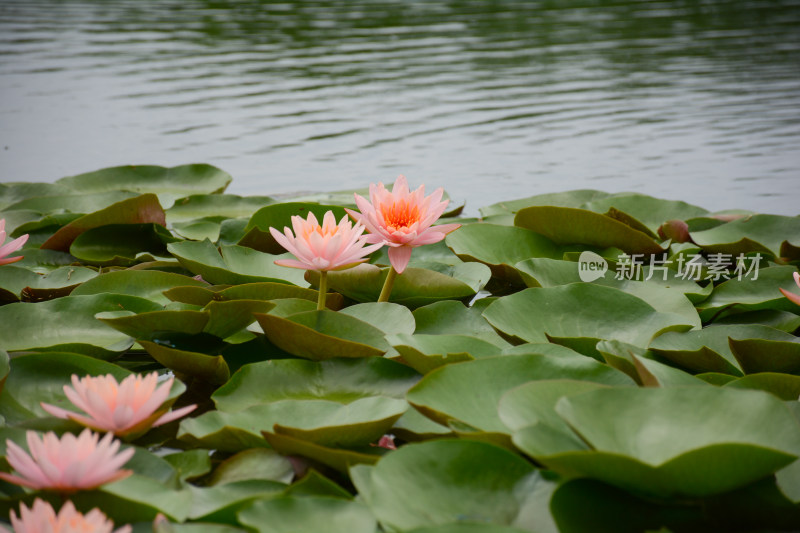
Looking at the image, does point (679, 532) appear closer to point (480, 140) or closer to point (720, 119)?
point (480, 140)

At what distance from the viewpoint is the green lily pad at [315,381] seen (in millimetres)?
1154

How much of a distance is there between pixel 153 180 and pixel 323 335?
1616 mm

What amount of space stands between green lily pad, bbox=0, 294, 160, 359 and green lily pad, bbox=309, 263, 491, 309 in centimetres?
35

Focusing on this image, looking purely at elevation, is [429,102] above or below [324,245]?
below

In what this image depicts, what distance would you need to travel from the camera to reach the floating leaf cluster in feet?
2.77

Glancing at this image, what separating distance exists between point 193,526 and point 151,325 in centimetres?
55

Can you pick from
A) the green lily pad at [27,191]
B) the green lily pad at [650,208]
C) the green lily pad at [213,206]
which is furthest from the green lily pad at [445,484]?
the green lily pad at [27,191]

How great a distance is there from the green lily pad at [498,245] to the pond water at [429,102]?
0.83 meters

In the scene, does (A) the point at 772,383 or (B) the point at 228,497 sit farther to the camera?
(A) the point at 772,383

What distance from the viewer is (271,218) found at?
1.87 metres

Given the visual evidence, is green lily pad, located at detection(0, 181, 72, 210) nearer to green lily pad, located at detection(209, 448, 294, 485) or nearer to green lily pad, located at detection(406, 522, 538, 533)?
green lily pad, located at detection(209, 448, 294, 485)

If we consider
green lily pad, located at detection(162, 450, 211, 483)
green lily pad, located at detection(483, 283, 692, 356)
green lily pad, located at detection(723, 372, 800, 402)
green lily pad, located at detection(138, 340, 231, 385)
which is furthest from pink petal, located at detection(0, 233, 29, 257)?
green lily pad, located at detection(723, 372, 800, 402)

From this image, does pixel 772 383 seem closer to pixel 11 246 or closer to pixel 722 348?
pixel 722 348
